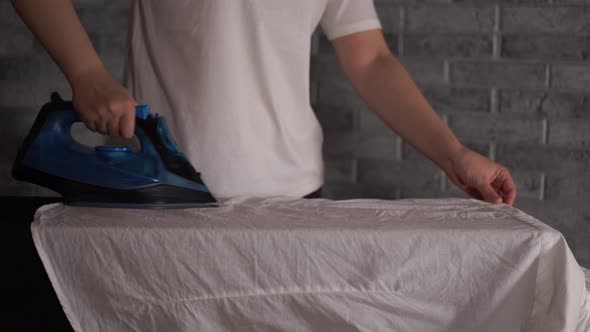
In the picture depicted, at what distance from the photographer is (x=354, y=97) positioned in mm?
1938

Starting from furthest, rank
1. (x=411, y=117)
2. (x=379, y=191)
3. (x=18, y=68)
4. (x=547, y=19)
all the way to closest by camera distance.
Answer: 1. (x=18, y=68)
2. (x=379, y=191)
3. (x=547, y=19)
4. (x=411, y=117)

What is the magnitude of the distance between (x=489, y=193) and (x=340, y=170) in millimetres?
851

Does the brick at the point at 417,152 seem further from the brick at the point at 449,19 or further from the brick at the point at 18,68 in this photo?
the brick at the point at 18,68

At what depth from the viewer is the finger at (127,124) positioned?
94 cm

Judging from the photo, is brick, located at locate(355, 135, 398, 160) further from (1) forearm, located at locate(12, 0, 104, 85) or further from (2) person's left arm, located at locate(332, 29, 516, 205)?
(1) forearm, located at locate(12, 0, 104, 85)

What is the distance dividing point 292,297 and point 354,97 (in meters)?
1.18

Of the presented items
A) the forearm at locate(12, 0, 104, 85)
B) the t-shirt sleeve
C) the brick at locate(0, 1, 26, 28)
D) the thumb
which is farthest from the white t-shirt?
the brick at locate(0, 1, 26, 28)

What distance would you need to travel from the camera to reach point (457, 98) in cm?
186

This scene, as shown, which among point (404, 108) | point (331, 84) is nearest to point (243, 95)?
point (404, 108)

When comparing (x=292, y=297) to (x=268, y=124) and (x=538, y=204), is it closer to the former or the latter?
(x=268, y=124)

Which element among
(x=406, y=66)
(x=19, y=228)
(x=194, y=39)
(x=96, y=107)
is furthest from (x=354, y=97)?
(x=19, y=228)

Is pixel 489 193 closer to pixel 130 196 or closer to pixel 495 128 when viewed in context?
pixel 130 196

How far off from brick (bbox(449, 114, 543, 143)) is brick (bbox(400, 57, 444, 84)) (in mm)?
116

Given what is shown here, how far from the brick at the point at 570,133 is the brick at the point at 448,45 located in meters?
0.26
